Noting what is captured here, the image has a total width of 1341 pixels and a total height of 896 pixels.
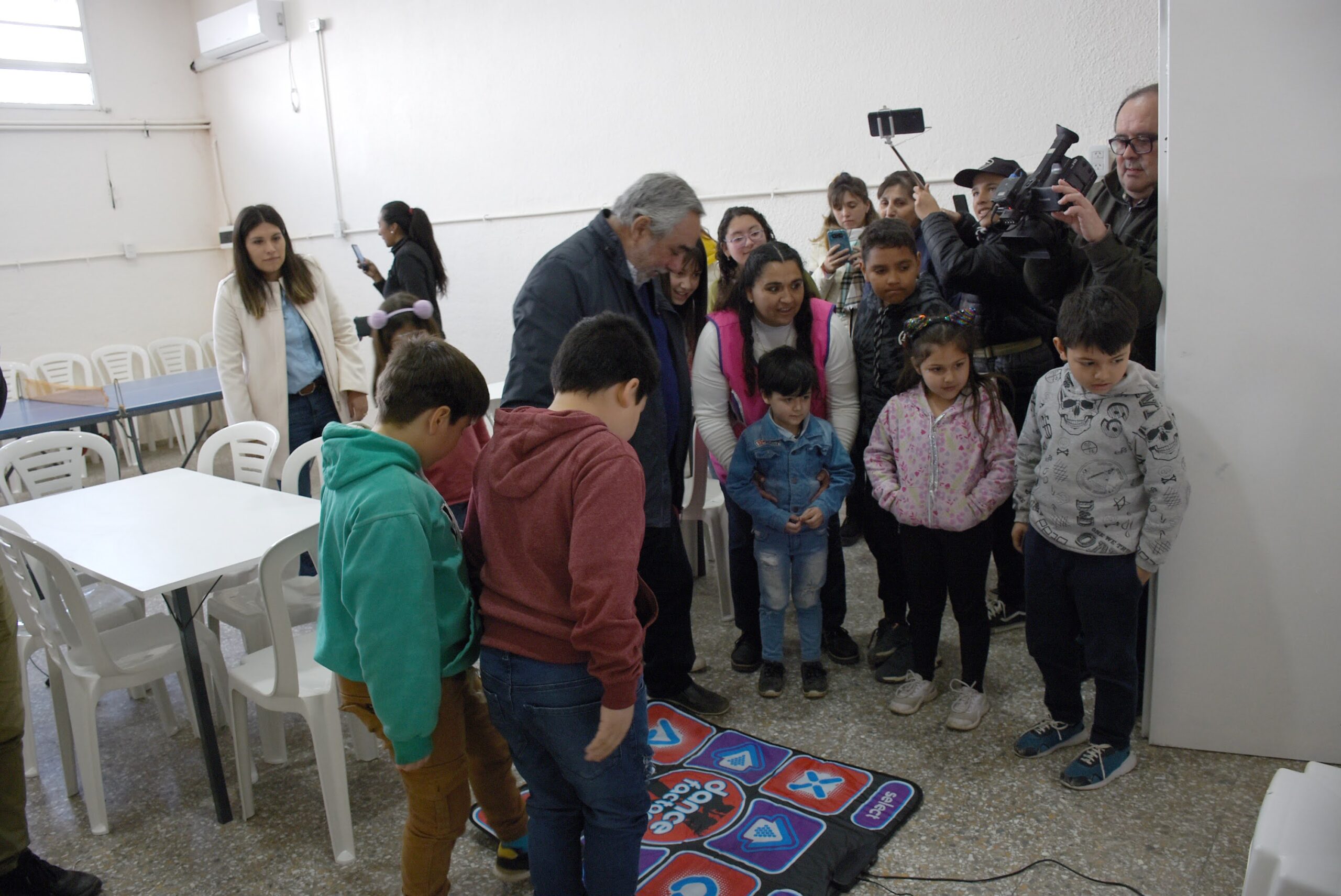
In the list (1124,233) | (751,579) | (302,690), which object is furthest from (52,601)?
(1124,233)

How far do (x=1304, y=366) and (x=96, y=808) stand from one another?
9.74ft

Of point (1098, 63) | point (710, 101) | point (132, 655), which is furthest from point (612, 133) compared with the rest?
point (132, 655)

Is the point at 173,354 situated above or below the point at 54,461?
above

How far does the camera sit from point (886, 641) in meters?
2.76

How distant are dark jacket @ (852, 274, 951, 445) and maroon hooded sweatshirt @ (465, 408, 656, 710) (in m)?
1.36

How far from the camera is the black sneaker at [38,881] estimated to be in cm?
191

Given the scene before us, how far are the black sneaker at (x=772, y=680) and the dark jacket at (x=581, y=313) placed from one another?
701 millimetres

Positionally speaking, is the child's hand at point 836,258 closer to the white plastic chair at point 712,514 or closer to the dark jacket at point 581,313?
the white plastic chair at point 712,514

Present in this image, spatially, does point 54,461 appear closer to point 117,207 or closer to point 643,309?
point 643,309

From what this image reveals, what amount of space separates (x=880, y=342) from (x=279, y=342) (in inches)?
84.8

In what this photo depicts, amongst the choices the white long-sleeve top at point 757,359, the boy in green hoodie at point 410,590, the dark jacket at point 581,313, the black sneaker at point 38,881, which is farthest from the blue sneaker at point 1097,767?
the black sneaker at point 38,881

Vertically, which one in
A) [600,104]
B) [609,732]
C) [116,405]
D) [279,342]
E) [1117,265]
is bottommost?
[609,732]

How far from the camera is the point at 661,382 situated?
85.5 inches

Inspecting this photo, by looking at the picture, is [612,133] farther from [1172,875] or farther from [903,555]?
[1172,875]
